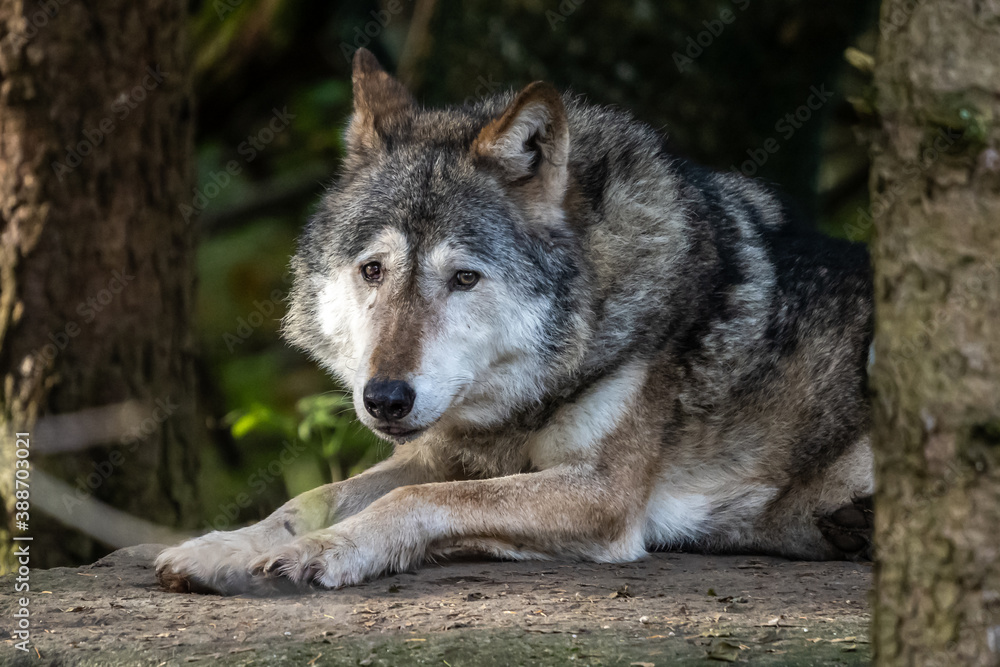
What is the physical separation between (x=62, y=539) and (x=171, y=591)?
91.3 inches

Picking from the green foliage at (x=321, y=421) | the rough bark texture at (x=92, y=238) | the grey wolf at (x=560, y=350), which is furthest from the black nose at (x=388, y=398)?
the rough bark texture at (x=92, y=238)

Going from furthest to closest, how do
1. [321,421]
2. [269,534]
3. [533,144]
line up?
[321,421] → [533,144] → [269,534]

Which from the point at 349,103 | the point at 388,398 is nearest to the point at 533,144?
the point at 388,398

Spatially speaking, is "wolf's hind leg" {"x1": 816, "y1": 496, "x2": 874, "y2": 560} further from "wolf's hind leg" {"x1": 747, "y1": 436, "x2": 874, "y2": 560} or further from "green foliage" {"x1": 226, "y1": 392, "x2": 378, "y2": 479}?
"green foliage" {"x1": 226, "y1": 392, "x2": 378, "y2": 479}

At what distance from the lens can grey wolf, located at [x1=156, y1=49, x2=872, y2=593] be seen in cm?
427

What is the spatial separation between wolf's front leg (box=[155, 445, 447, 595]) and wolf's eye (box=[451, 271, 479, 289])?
113cm

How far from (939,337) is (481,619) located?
6.33 ft

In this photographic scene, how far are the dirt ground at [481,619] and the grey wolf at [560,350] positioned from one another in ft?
0.97

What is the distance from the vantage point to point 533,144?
4598 millimetres

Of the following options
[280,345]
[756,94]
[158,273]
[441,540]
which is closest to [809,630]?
[441,540]

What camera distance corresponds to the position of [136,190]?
237 inches

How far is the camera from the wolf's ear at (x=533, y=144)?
4.42 m

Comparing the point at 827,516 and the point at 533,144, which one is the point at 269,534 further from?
the point at 827,516

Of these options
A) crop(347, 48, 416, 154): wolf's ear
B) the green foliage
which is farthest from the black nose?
crop(347, 48, 416, 154): wolf's ear
